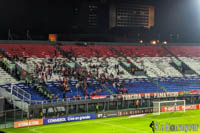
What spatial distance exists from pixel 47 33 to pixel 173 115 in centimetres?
3215

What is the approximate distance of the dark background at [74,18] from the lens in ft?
208

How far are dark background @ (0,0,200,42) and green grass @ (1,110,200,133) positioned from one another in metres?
28.6

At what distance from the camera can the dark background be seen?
6350cm

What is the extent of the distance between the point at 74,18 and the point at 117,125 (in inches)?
1454

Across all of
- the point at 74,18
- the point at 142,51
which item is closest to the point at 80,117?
the point at 142,51

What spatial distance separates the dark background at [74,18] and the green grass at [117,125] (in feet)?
93.7

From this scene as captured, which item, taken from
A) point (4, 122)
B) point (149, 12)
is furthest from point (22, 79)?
point (149, 12)

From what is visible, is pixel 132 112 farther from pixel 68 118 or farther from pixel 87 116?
pixel 68 118

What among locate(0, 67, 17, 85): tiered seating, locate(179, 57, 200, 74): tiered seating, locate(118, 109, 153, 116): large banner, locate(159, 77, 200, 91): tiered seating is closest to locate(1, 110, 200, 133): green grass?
locate(118, 109, 153, 116): large banner

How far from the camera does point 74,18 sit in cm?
7275

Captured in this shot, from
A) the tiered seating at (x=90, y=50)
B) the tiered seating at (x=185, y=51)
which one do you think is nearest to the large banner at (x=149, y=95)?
the tiered seating at (x=90, y=50)

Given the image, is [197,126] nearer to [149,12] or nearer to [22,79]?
[22,79]

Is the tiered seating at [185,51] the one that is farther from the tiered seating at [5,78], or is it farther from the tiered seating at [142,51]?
the tiered seating at [5,78]

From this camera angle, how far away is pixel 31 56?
56.2 meters
